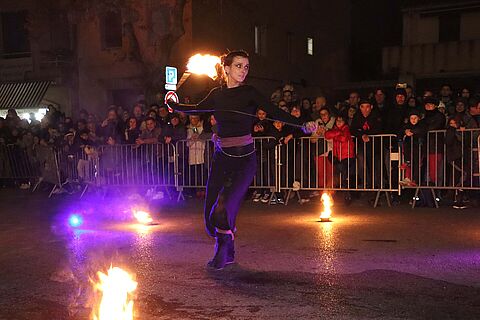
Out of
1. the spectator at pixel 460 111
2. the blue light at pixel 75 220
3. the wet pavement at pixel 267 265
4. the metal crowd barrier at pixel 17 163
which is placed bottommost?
the blue light at pixel 75 220

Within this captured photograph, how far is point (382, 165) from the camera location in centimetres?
1101

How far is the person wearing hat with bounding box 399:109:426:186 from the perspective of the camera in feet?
34.9

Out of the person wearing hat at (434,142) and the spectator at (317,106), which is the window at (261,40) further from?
the person wearing hat at (434,142)

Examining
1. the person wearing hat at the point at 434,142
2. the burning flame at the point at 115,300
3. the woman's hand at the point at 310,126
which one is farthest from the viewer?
the person wearing hat at the point at 434,142

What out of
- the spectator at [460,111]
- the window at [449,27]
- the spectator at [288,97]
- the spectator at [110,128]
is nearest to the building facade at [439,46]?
the window at [449,27]

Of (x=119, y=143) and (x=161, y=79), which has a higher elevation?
(x=161, y=79)

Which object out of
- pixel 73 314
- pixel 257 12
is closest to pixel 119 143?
pixel 73 314

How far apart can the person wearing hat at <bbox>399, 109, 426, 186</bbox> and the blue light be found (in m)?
5.67

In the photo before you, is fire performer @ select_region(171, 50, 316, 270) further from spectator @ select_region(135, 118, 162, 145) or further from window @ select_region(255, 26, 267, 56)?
window @ select_region(255, 26, 267, 56)

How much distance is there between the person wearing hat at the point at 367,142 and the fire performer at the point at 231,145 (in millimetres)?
5442

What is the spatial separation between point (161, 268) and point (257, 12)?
20.6 m

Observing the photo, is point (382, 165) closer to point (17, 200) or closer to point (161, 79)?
point (17, 200)

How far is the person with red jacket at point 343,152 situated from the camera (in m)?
11.0

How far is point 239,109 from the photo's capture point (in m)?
5.89
